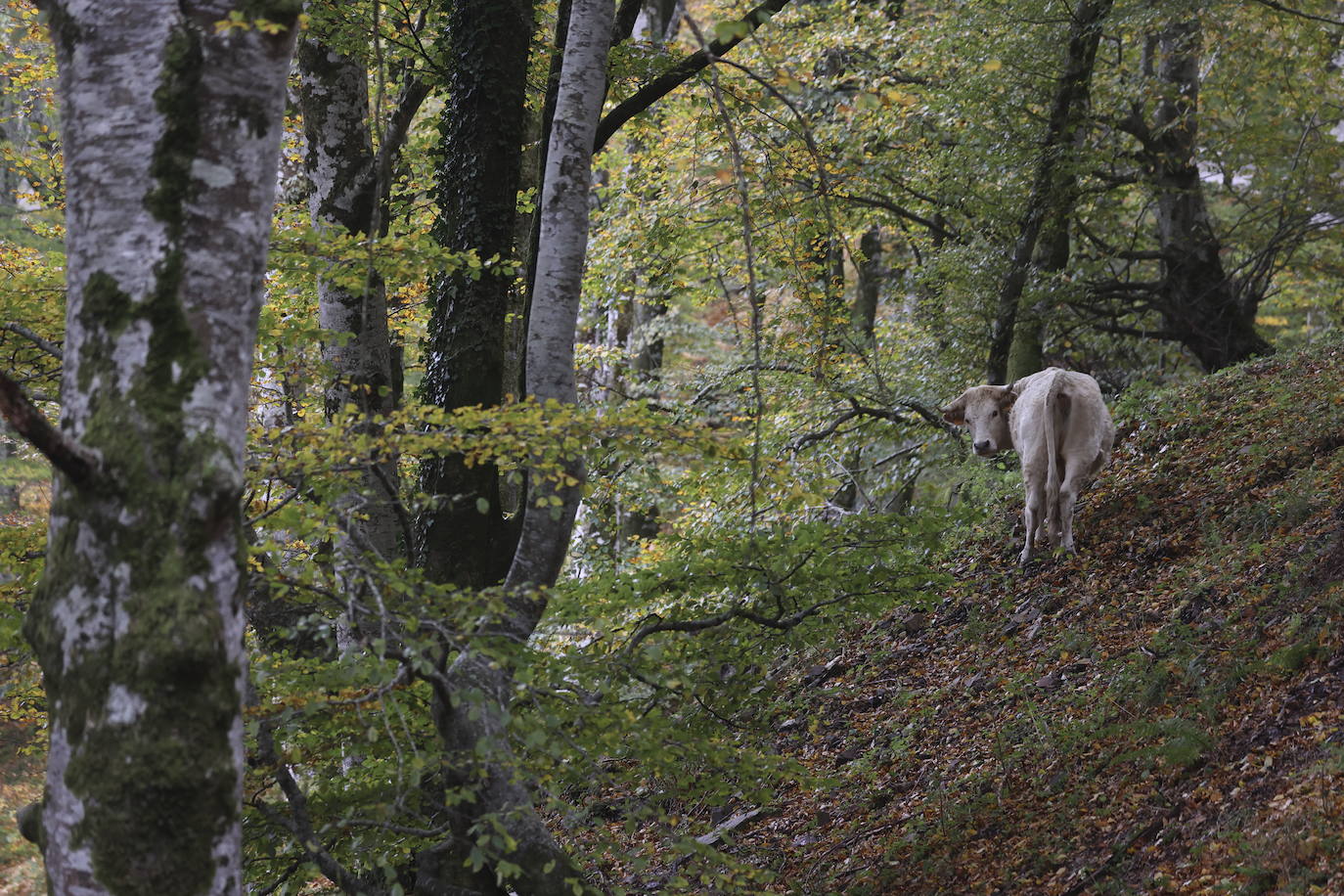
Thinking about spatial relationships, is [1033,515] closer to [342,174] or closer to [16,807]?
[342,174]

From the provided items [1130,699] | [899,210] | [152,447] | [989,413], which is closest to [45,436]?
[152,447]

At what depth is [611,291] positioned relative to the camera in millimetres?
12602

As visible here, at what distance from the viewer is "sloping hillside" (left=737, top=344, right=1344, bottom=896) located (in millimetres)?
4977

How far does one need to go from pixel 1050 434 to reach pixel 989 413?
83cm

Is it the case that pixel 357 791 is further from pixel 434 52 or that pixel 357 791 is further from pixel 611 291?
pixel 611 291

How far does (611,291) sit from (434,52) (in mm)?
4446

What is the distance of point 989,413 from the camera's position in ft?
29.7

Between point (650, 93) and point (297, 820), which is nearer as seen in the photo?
point (297, 820)

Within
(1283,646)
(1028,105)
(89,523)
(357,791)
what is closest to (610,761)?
(357,791)

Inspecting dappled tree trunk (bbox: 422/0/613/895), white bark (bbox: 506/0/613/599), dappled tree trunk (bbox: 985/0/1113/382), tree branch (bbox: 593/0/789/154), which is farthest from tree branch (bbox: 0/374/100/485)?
dappled tree trunk (bbox: 985/0/1113/382)

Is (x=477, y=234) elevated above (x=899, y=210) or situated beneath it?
situated beneath

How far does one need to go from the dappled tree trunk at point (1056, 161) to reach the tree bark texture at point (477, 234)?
6252 mm

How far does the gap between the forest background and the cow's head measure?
604 mm

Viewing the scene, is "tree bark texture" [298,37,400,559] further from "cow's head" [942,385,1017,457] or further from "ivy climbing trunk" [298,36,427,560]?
"cow's head" [942,385,1017,457]
